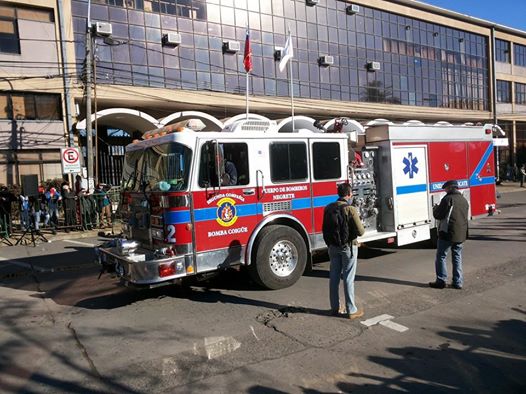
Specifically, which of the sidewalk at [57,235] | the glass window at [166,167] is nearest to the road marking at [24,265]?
the sidewalk at [57,235]

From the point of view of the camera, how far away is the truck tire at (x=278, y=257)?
21.7 feet

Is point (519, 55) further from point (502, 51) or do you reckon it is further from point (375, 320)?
point (375, 320)

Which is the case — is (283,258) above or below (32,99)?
below

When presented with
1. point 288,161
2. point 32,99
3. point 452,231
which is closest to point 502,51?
point 32,99

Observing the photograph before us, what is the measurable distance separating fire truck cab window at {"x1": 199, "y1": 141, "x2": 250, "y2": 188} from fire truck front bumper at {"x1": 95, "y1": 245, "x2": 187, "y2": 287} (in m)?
1.12

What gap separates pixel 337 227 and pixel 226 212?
65.8 inches

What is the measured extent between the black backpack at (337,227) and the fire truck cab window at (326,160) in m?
1.83

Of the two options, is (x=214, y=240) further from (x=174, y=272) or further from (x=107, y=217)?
(x=107, y=217)

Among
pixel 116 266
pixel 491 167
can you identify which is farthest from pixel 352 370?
pixel 491 167

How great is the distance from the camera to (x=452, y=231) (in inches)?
259

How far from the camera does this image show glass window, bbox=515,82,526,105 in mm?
49766

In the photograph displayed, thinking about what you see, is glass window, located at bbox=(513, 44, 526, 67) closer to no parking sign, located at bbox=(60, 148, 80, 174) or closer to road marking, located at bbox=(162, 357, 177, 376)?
no parking sign, located at bbox=(60, 148, 80, 174)

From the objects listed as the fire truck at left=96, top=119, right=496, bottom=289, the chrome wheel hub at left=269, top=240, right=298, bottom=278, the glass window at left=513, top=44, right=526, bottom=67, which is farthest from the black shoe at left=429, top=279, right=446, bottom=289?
the glass window at left=513, top=44, right=526, bottom=67

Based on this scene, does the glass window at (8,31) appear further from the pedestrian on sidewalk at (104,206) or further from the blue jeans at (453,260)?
the blue jeans at (453,260)
